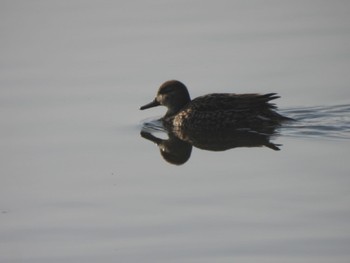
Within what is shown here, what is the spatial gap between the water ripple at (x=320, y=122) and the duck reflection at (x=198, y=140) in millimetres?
298

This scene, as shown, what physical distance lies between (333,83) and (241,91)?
1227mm

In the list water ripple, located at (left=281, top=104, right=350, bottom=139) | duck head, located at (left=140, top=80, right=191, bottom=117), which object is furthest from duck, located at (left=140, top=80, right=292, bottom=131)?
duck head, located at (left=140, top=80, right=191, bottom=117)

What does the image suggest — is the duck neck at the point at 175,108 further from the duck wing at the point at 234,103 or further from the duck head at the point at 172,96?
the duck wing at the point at 234,103

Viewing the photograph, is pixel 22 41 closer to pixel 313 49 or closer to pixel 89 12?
pixel 89 12

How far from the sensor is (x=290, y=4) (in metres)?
17.1

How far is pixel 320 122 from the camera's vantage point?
1180cm

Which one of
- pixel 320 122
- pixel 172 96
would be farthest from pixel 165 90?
pixel 320 122

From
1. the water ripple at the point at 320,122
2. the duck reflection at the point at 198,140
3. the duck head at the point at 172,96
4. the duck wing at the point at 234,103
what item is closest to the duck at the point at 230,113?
the duck wing at the point at 234,103

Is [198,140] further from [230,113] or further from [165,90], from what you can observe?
[165,90]

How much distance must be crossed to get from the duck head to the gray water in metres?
0.33

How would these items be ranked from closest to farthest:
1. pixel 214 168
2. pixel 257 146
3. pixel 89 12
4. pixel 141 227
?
pixel 141 227 → pixel 214 168 → pixel 257 146 → pixel 89 12

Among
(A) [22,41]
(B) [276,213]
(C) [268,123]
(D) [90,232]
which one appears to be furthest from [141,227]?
(A) [22,41]

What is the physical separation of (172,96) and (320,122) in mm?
2104

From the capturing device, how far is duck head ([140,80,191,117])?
12.8m
